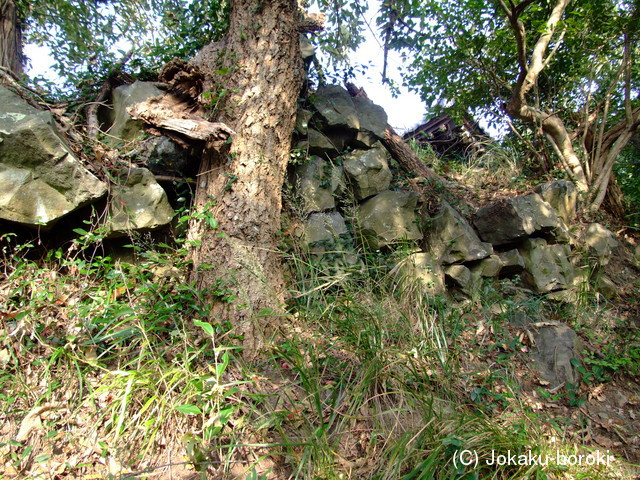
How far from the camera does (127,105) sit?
3.49 meters

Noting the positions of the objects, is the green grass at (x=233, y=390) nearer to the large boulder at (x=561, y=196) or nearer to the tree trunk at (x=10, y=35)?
the large boulder at (x=561, y=196)

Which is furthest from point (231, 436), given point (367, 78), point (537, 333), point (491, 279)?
point (367, 78)

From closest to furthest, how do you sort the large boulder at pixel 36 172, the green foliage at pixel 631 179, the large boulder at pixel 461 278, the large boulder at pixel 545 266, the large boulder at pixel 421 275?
1. the large boulder at pixel 36 172
2. the large boulder at pixel 421 275
3. the large boulder at pixel 461 278
4. the large boulder at pixel 545 266
5. the green foliage at pixel 631 179

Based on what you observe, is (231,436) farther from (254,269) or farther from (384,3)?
(384,3)

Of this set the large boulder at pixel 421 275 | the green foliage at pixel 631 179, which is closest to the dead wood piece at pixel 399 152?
the large boulder at pixel 421 275

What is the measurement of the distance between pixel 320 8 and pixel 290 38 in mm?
2540

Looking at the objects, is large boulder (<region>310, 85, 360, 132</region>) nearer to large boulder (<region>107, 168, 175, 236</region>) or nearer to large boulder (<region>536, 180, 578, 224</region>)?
large boulder (<region>107, 168, 175, 236</region>)

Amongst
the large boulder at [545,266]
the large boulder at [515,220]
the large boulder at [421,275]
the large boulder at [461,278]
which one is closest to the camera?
the large boulder at [421,275]

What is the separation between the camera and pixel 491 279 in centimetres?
406

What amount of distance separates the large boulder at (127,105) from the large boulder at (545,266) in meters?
4.40

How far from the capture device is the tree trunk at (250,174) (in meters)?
2.60

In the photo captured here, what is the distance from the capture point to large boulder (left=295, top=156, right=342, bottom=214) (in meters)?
3.73

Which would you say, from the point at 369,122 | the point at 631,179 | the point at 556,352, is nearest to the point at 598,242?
the point at 556,352

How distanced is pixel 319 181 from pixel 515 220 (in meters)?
2.39
